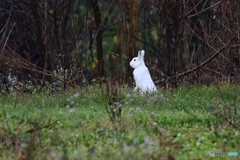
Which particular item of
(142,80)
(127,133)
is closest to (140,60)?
(142,80)

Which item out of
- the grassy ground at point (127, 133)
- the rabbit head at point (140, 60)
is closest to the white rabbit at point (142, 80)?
the rabbit head at point (140, 60)

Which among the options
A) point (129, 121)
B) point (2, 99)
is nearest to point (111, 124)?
point (129, 121)

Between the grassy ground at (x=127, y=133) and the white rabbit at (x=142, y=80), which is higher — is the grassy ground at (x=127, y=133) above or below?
below

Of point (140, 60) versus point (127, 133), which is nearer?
point (127, 133)

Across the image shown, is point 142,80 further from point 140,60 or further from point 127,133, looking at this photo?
point 127,133

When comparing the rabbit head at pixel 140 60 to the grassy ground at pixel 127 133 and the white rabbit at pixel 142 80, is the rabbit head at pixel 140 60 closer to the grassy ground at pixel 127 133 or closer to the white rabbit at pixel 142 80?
the white rabbit at pixel 142 80

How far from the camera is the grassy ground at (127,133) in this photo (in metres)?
3.01

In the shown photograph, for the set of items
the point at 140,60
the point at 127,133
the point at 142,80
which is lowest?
the point at 127,133

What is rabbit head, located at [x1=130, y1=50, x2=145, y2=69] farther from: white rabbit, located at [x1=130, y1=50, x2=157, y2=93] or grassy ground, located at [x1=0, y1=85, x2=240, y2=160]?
grassy ground, located at [x1=0, y1=85, x2=240, y2=160]

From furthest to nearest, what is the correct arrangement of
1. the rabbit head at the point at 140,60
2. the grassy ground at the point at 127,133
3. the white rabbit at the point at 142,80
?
1. the rabbit head at the point at 140,60
2. the white rabbit at the point at 142,80
3. the grassy ground at the point at 127,133

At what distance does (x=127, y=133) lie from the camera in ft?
11.6

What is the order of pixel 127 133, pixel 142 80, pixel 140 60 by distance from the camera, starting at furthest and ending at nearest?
pixel 140 60 → pixel 142 80 → pixel 127 133

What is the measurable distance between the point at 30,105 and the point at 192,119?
2.93m

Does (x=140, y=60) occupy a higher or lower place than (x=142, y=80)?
higher
